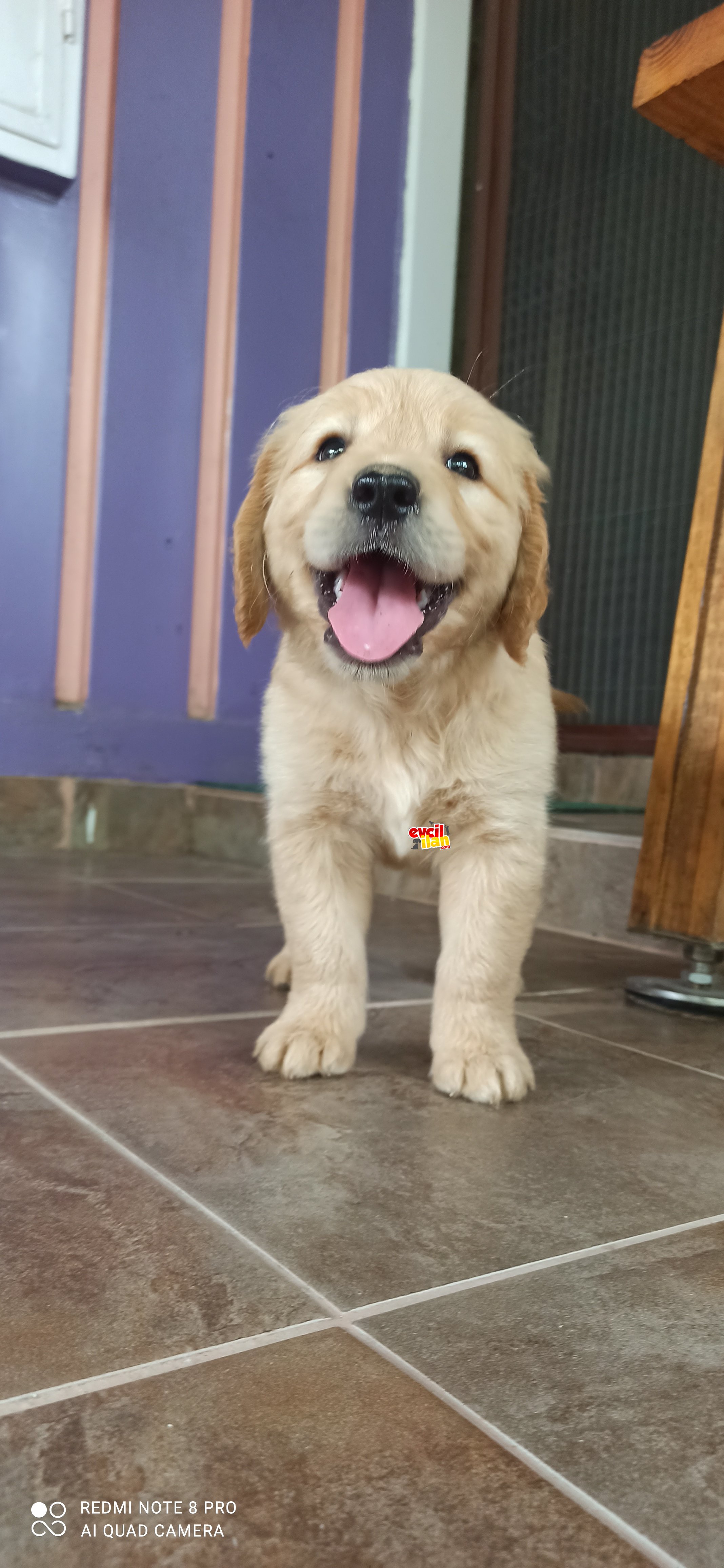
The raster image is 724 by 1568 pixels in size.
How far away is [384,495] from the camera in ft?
4.48

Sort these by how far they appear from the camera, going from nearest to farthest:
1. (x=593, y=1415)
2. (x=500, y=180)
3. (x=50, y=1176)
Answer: (x=593, y=1415) < (x=50, y=1176) < (x=500, y=180)

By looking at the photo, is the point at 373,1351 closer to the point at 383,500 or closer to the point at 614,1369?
the point at 614,1369

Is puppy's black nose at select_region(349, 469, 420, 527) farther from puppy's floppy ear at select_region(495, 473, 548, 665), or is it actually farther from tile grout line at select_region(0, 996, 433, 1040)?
tile grout line at select_region(0, 996, 433, 1040)

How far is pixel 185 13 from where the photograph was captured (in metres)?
4.10

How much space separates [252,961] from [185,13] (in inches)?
145

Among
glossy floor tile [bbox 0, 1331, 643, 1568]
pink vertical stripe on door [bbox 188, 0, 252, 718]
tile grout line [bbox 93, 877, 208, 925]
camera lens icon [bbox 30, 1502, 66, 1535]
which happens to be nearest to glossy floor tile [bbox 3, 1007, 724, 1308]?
glossy floor tile [bbox 0, 1331, 643, 1568]

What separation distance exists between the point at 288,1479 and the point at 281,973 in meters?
1.42

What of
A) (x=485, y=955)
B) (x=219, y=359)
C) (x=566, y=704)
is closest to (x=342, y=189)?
(x=219, y=359)

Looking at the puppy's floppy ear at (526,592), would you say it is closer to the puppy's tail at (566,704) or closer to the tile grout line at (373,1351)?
the puppy's tail at (566,704)

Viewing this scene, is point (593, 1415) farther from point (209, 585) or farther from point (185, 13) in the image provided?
point (185, 13)

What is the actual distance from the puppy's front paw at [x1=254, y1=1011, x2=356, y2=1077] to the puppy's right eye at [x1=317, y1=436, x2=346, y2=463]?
794 millimetres

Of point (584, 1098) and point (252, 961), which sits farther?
point (252, 961)

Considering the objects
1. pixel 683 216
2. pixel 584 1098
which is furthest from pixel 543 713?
pixel 683 216

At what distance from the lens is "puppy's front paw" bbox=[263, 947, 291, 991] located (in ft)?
6.77
